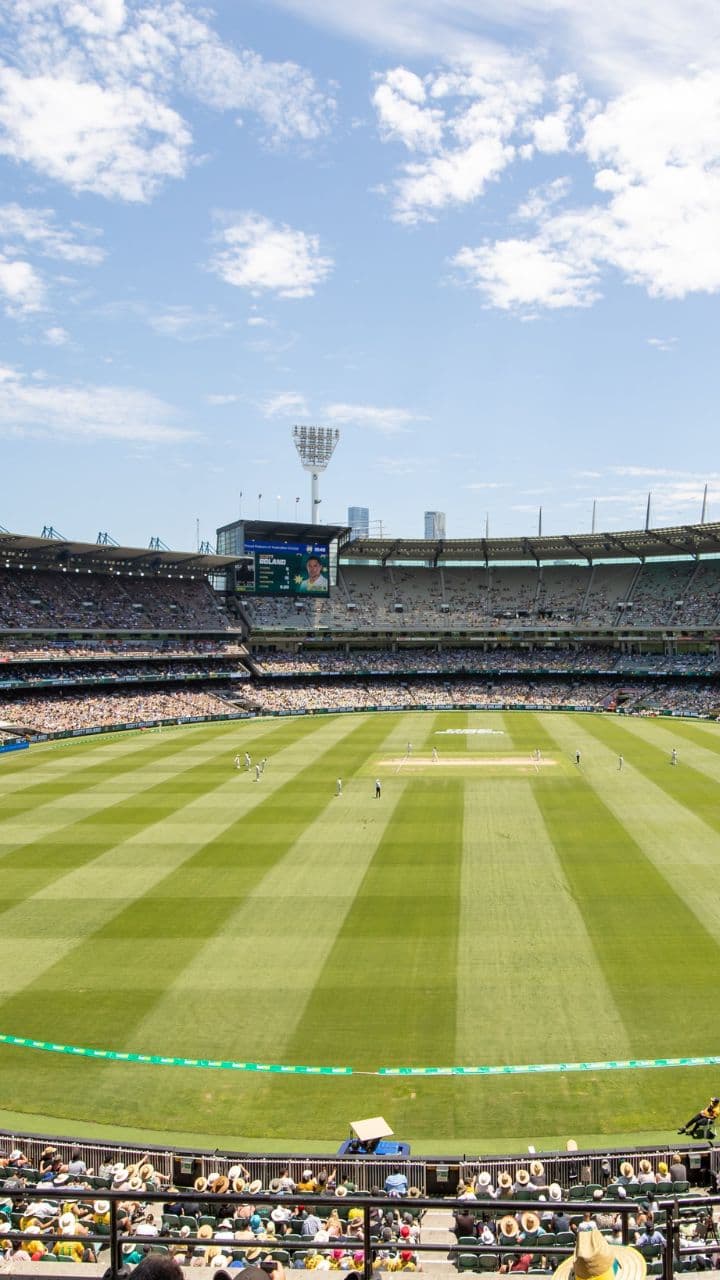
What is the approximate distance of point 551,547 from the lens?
91.1 meters

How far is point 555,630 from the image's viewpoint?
86688 mm

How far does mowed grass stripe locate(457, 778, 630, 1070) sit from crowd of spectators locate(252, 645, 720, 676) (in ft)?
173

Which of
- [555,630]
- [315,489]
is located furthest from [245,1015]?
[315,489]

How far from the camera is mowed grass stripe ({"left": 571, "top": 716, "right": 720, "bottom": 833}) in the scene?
36188 millimetres

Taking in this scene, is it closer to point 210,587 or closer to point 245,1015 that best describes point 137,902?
point 245,1015

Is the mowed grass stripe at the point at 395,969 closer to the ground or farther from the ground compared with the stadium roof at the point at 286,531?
closer to the ground

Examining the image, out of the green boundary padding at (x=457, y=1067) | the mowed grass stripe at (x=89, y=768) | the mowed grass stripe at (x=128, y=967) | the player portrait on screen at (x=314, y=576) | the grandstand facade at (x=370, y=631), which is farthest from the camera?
the player portrait on screen at (x=314, y=576)

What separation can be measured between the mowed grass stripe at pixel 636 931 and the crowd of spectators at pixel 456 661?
49.6 metres

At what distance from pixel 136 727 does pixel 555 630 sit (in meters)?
41.8


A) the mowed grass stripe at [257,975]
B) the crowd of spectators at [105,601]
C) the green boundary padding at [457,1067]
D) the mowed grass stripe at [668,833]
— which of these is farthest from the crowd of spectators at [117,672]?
the green boundary padding at [457,1067]

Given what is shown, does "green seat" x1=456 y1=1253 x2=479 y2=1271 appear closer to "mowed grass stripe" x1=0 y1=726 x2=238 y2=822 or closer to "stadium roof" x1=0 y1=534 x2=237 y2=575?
"mowed grass stripe" x1=0 y1=726 x2=238 y2=822

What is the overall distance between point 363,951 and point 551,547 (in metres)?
74.0

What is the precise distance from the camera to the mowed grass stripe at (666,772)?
36188 mm

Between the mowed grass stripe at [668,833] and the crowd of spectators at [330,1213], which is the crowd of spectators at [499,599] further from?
the crowd of spectators at [330,1213]
